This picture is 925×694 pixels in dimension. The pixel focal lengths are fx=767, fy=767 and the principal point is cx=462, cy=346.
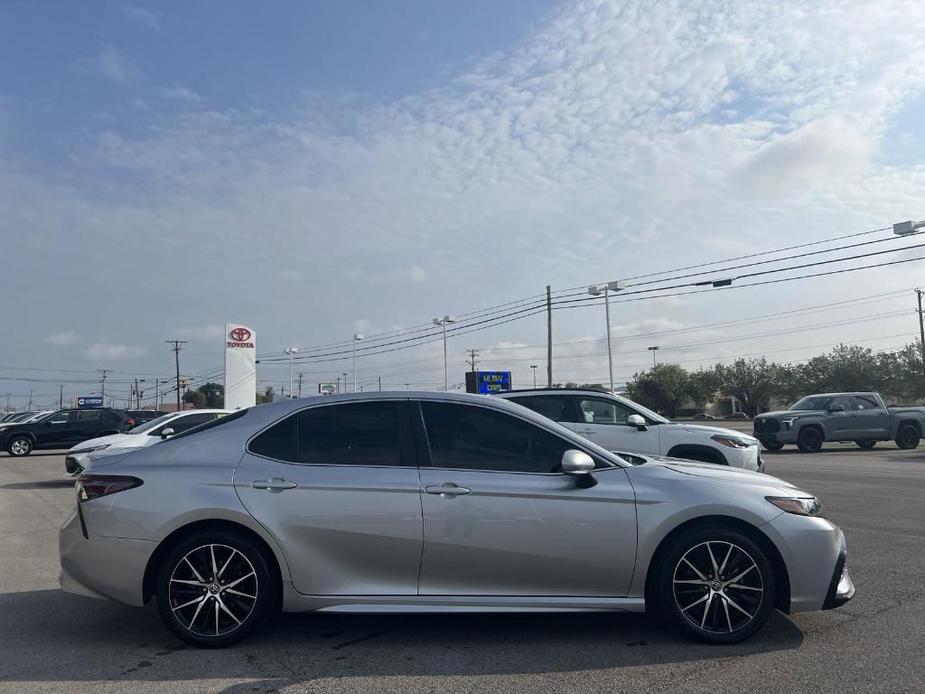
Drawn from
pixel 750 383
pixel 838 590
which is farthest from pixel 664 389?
pixel 838 590

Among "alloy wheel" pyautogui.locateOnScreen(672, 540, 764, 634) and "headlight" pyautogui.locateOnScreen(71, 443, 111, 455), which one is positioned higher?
"headlight" pyautogui.locateOnScreen(71, 443, 111, 455)

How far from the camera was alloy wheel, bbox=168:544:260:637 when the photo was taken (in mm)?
4754

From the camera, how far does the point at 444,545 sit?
4.74 m

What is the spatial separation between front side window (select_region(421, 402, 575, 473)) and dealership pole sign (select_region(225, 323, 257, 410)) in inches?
1807

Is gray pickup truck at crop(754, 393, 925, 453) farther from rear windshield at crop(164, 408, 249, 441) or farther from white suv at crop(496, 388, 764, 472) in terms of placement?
rear windshield at crop(164, 408, 249, 441)

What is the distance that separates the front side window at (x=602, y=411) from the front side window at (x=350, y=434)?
7068 millimetres

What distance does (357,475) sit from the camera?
489cm

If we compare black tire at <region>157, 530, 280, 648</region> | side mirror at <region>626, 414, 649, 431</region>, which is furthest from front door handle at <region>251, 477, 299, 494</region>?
side mirror at <region>626, 414, 649, 431</region>

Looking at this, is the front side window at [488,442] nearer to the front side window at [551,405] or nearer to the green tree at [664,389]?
the front side window at [551,405]

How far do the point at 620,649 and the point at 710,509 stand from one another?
103 centimetres

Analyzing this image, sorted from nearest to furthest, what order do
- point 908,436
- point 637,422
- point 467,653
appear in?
point 467,653 < point 637,422 < point 908,436

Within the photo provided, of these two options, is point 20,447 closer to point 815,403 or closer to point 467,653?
point 815,403

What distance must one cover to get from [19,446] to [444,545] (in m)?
27.5

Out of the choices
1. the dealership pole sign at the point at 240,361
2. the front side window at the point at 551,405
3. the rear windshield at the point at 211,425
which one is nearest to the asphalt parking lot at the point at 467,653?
the rear windshield at the point at 211,425
